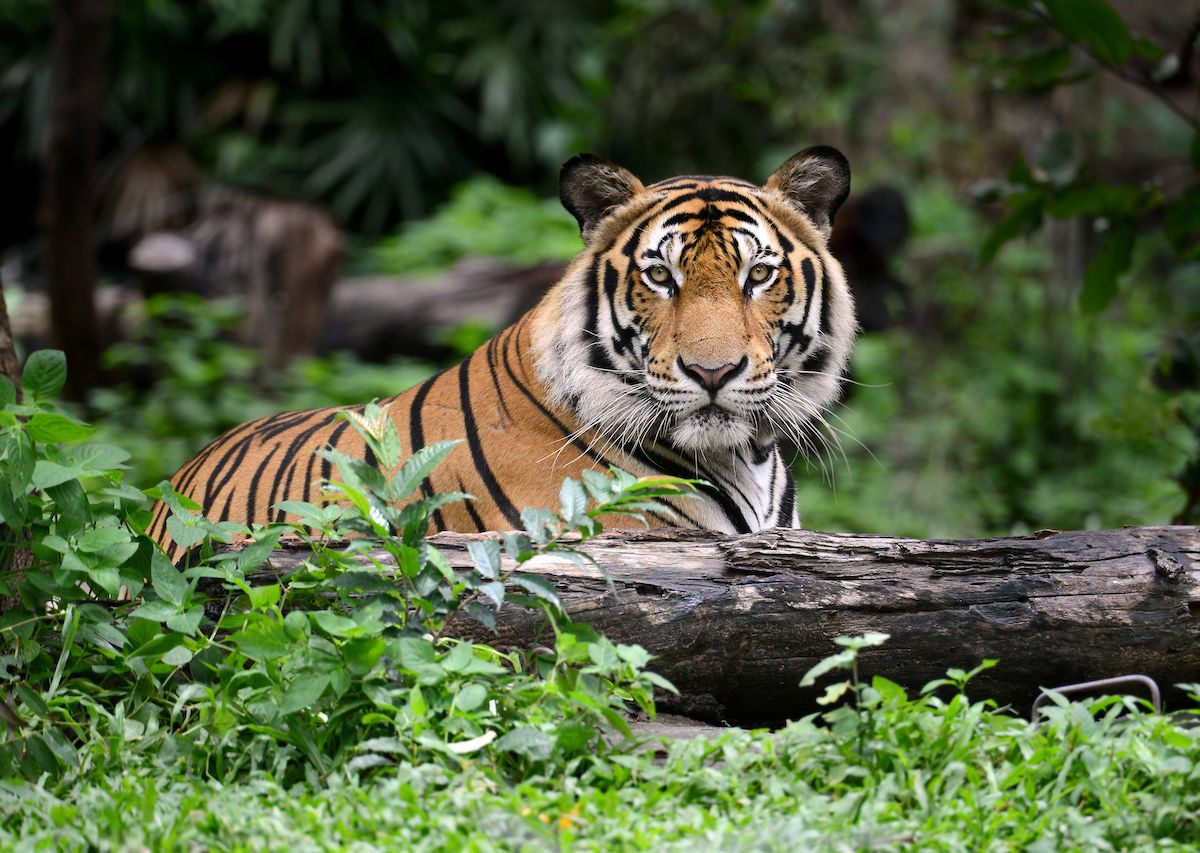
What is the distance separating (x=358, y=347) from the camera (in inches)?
366

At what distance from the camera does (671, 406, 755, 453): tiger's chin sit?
294 cm

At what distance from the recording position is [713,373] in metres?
2.84

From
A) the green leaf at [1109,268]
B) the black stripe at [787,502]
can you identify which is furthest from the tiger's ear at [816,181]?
the green leaf at [1109,268]

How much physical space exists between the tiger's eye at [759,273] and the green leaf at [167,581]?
1.65 meters

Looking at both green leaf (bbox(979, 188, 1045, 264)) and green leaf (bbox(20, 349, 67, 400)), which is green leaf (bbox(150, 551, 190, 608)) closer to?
green leaf (bbox(20, 349, 67, 400))

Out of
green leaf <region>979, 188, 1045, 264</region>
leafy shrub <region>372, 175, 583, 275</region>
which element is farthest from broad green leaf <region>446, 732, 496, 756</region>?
leafy shrub <region>372, 175, 583, 275</region>

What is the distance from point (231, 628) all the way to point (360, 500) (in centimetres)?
41

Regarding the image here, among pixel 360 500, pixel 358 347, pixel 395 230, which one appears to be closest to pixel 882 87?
pixel 358 347

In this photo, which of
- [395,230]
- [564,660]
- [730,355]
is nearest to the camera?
[564,660]

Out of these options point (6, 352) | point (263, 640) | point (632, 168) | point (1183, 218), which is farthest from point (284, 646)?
point (632, 168)

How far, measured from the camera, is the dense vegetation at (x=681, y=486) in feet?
6.17

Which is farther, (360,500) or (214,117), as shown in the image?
(214,117)

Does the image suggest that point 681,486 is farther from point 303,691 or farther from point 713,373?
point 303,691

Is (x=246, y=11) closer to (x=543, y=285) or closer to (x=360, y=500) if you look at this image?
(x=543, y=285)
